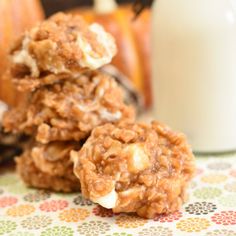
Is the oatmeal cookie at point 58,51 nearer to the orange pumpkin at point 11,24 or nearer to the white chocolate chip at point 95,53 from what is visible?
the white chocolate chip at point 95,53

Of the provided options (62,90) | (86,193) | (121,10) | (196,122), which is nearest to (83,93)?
(62,90)

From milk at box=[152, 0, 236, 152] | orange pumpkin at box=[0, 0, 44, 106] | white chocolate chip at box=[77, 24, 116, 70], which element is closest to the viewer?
white chocolate chip at box=[77, 24, 116, 70]

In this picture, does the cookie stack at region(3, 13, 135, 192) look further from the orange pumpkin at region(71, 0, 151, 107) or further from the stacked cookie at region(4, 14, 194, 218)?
the orange pumpkin at region(71, 0, 151, 107)

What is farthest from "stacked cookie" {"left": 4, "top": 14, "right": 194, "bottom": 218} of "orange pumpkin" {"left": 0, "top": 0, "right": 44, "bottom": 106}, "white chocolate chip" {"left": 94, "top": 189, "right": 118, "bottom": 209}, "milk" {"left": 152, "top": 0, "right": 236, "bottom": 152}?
"orange pumpkin" {"left": 0, "top": 0, "right": 44, "bottom": 106}

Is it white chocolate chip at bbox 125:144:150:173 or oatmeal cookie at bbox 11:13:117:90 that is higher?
oatmeal cookie at bbox 11:13:117:90

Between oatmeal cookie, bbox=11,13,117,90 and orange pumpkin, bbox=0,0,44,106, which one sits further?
orange pumpkin, bbox=0,0,44,106

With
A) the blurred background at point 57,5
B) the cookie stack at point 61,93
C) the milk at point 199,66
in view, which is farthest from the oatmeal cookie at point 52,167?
the blurred background at point 57,5
